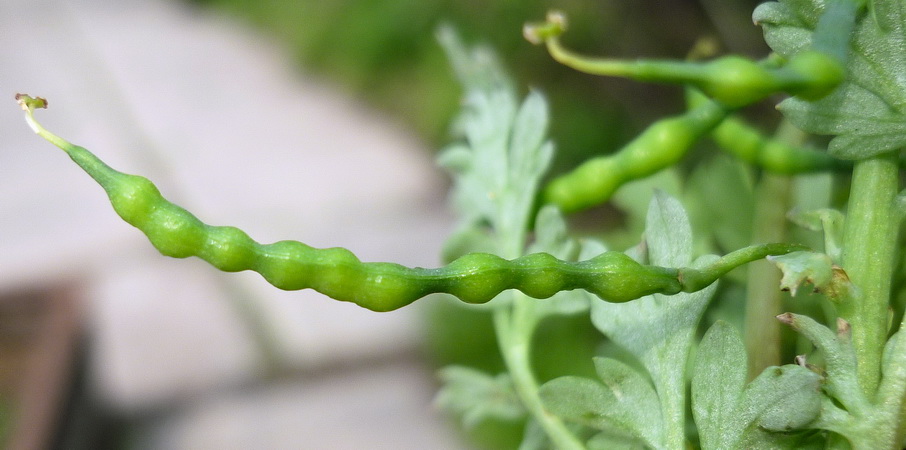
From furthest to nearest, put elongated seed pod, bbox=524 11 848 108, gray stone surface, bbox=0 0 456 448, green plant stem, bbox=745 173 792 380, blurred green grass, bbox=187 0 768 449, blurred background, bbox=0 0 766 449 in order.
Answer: gray stone surface, bbox=0 0 456 448, blurred background, bbox=0 0 766 449, blurred green grass, bbox=187 0 768 449, green plant stem, bbox=745 173 792 380, elongated seed pod, bbox=524 11 848 108

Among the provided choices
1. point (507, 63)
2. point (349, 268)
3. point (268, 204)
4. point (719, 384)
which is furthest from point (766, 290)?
point (268, 204)

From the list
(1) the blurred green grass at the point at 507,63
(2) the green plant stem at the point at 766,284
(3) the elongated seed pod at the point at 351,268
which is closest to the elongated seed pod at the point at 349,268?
(3) the elongated seed pod at the point at 351,268

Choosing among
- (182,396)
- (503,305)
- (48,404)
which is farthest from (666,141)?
(182,396)

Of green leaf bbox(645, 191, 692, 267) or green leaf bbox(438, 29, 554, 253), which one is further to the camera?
green leaf bbox(438, 29, 554, 253)

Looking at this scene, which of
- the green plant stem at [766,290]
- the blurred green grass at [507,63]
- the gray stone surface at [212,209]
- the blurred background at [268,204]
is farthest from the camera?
the gray stone surface at [212,209]

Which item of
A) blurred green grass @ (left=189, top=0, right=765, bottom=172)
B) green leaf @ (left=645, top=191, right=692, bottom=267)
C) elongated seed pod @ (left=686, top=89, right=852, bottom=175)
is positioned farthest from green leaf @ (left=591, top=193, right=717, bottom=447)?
blurred green grass @ (left=189, top=0, right=765, bottom=172)

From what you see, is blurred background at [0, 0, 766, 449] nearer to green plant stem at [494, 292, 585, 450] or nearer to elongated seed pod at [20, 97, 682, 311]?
green plant stem at [494, 292, 585, 450]

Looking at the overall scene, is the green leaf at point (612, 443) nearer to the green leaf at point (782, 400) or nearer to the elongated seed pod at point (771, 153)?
the green leaf at point (782, 400)
